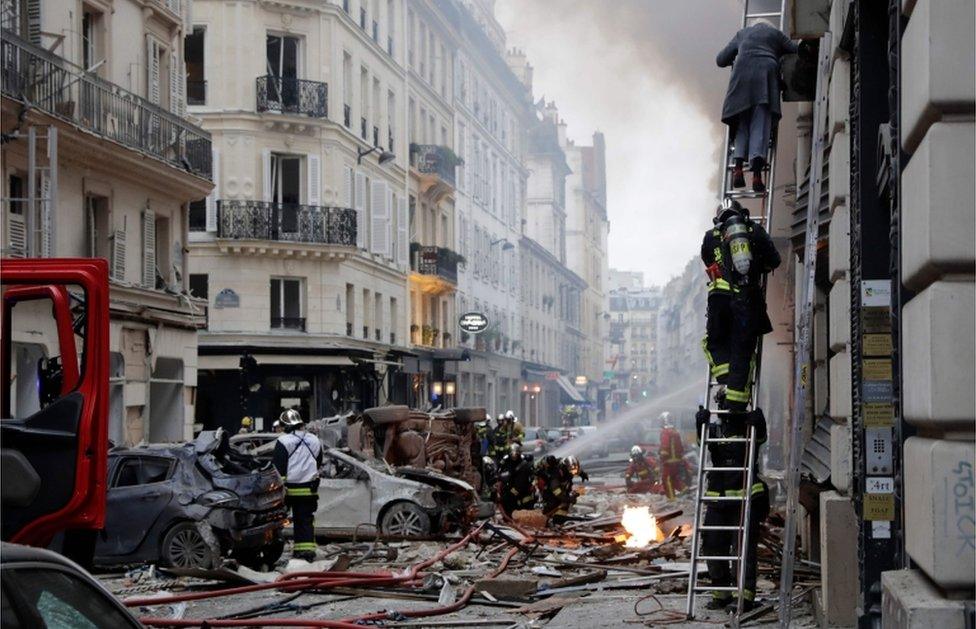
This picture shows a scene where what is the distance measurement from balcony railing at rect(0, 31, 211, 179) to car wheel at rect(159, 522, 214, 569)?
8824mm

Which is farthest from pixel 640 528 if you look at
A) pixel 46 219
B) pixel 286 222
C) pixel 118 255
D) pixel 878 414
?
pixel 286 222

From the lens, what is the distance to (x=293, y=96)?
42844 mm

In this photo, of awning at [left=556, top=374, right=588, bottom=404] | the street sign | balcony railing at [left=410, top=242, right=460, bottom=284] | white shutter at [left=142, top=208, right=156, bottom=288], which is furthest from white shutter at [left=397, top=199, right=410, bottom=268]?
awning at [left=556, top=374, right=588, bottom=404]

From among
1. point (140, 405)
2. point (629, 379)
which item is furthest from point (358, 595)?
point (629, 379)

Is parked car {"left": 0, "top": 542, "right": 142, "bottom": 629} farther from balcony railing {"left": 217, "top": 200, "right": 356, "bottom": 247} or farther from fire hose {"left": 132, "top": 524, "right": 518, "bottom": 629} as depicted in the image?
balcony railing {"left": 217, "top": 200, "right": 356, "bottom": 247}

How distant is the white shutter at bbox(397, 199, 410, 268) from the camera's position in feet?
167

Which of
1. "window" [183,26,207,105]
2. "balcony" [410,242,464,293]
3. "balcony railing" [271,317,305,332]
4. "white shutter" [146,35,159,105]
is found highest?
"window" [183,26,207,105]

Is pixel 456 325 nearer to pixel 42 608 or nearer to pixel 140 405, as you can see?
pixel 140 405

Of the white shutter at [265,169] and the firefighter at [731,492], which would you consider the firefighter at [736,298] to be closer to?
the firefighter at [731,492]

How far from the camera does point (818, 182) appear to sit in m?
9.49

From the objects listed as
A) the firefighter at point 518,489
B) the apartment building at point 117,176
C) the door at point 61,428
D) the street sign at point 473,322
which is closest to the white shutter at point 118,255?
the apartment building at point 117,176

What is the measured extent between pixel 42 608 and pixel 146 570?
41.7 feet

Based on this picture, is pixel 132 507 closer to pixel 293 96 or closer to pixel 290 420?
pixel 290 420

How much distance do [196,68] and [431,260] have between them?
45.7 ft
